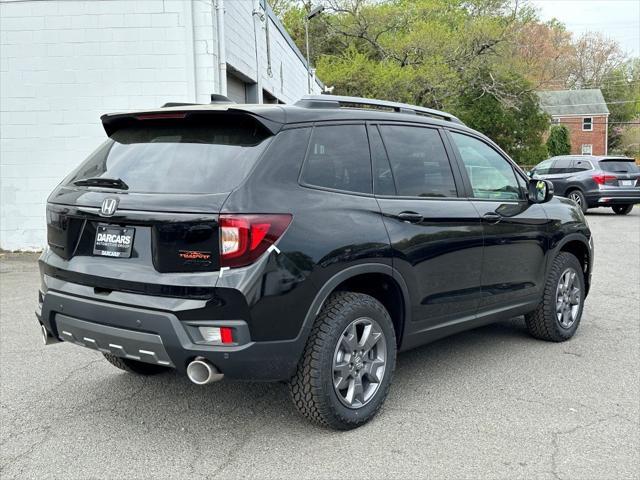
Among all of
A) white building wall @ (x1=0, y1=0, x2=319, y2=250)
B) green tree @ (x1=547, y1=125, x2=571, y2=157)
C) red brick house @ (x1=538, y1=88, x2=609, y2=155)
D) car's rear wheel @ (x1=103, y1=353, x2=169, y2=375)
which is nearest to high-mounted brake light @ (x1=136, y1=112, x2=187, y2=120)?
car's rear wheel @ (x1=103, y1=353, x2=169, y2=375)

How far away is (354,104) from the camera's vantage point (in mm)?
4152

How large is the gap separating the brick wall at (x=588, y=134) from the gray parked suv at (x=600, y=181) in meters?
46.3

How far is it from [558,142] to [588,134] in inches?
474

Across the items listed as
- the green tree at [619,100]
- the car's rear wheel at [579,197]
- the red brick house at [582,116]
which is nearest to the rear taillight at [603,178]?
the car's rear wheel at [579,197]

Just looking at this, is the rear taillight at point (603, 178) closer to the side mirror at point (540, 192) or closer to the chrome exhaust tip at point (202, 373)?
the side mirror at point (540, 192)

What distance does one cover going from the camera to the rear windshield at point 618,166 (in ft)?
60.5

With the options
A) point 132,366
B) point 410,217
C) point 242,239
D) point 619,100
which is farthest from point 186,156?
point 619,100

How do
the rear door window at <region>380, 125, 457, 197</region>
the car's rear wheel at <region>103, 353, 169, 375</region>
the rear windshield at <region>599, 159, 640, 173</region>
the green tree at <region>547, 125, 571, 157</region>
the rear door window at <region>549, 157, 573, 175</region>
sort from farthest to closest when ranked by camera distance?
the green tree at <region>547, 125, 571, 157</region>, the rear door window at <region>549, 157, 573, 175</region>, the rear windshield at <region>599, 159, 640, 173</region>, the car's rear wheel at <region>103, 353, 169, 375</region>, the rear door window at <region>380, 125, 457, 197</region>

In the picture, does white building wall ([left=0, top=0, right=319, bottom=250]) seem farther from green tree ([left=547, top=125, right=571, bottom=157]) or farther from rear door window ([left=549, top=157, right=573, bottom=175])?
green tree ([left=547, top=125, right=571, bottom=157])

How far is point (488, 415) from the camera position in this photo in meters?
3.92

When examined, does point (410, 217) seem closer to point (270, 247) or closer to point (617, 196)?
point (270, 247)

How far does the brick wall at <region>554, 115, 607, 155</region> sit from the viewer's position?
62.2 meters

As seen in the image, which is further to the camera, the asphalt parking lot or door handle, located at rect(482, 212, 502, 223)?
door handle, located at rect(482, 212, 502, 223)

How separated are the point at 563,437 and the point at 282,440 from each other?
159 cm
